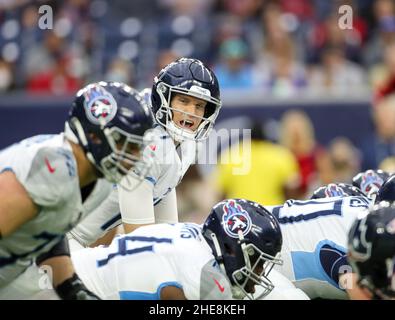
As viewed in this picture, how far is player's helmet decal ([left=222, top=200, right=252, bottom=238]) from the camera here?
4.55 metres

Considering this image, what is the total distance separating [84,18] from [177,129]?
272 inches

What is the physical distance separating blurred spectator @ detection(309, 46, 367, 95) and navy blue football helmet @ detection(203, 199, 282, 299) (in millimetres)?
5800

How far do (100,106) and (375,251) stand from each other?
128 centimetres

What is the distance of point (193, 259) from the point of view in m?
4.44

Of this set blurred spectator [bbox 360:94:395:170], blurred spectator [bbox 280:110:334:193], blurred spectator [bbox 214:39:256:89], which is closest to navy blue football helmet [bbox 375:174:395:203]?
blurred spectator [bbox 280:110:334:193]

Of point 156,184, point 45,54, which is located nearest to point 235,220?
point 156,184

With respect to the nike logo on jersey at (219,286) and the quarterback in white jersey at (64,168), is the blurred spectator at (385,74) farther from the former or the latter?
the quarterback in white jersey at (64,168)

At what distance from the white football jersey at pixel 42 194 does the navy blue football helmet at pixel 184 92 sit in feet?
3.98

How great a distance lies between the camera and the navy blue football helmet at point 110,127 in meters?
4.14

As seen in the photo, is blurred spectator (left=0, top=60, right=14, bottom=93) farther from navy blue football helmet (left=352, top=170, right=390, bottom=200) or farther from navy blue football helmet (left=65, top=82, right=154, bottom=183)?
navy blue football helmet (left=65, top=82, right=154, bottom=183)

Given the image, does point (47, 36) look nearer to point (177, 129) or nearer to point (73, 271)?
point (177, 129)

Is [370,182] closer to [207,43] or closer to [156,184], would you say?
[156,184]

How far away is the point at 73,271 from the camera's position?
14.4 ft
